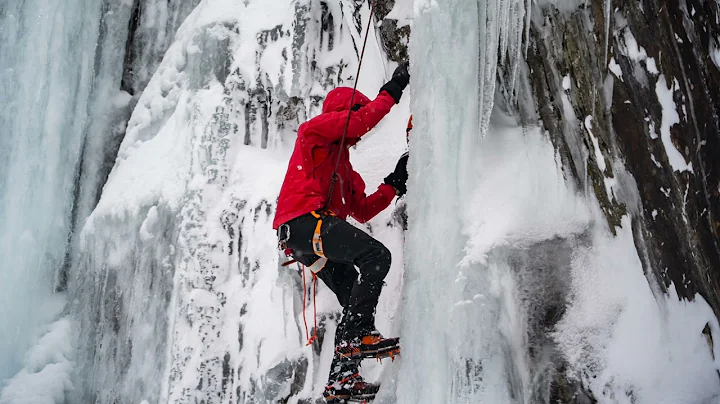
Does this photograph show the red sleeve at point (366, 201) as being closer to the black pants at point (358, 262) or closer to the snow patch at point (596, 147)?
the black pants at point (358, 262)

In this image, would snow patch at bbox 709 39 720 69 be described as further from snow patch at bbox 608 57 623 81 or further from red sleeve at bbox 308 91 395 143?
red sleeve at bbox 308 91 395 143

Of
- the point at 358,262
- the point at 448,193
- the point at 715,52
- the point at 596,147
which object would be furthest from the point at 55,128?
the point at 715,52

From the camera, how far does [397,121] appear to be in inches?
184

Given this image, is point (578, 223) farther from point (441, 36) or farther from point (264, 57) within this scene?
point (264, 57)

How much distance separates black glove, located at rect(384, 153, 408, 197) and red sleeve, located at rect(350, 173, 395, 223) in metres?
0.04

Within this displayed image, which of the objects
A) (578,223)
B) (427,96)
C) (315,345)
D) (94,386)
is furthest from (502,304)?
(94,386)

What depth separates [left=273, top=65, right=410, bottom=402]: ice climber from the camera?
125 inches

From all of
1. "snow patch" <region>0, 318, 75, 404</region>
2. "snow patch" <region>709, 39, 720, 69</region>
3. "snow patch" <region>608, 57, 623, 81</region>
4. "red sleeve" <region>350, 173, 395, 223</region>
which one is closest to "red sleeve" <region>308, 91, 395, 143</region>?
"red sleeve" <region>350, 173, 395, 223</region>

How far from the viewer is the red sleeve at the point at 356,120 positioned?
3.38m

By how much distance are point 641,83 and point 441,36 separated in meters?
0.99

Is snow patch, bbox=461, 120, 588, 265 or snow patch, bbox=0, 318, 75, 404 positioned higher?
snow patch, bbox=461, 120, 588, 265

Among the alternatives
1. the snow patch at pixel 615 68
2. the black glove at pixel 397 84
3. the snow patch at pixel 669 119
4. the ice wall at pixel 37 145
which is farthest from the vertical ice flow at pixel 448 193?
the ice wall at pixel 37 145

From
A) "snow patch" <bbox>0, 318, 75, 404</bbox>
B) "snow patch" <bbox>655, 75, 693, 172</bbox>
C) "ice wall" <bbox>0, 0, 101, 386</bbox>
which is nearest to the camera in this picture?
"snow patch" <bbox>655, 75, 693, 172</bbox>

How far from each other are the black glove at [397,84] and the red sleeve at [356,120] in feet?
0.09
